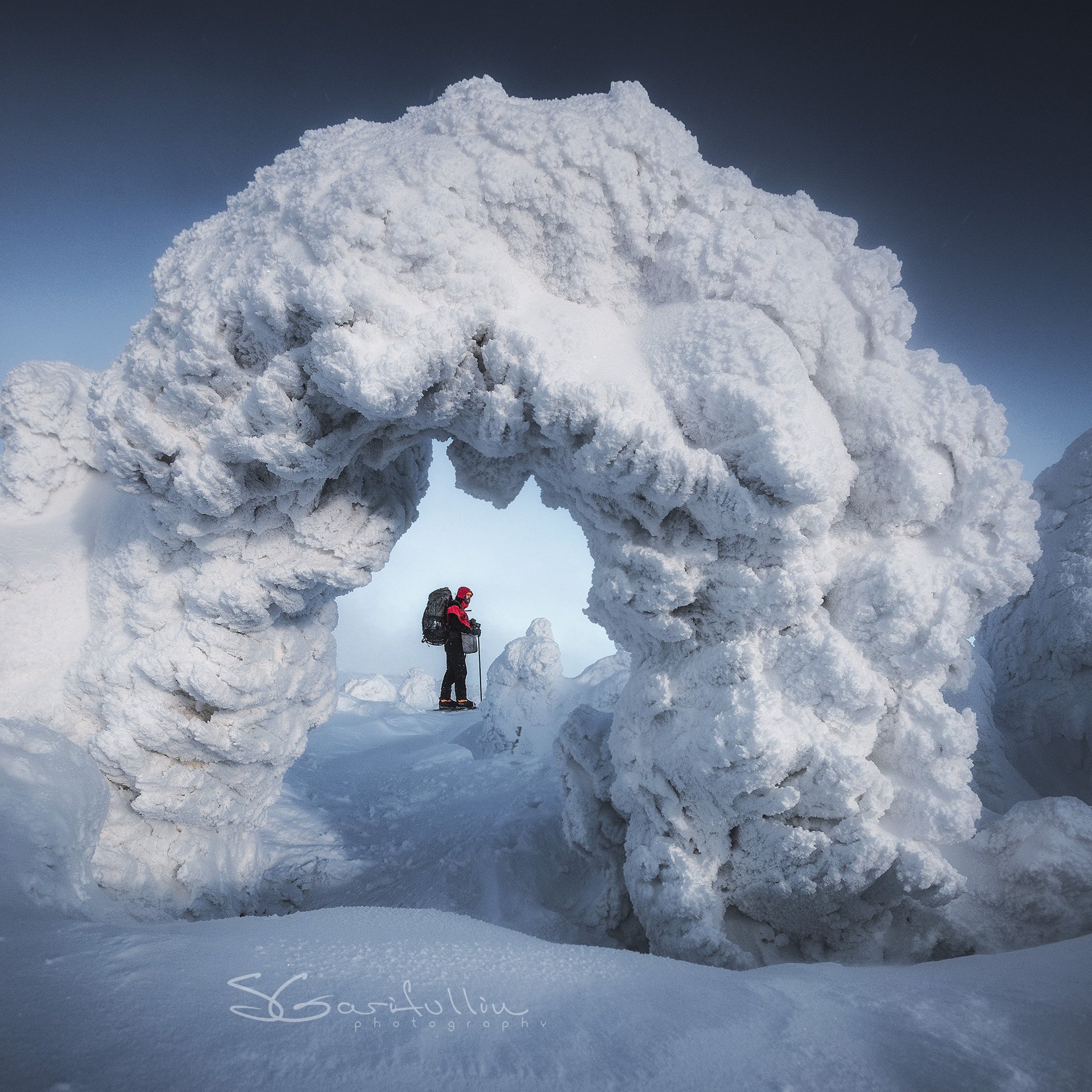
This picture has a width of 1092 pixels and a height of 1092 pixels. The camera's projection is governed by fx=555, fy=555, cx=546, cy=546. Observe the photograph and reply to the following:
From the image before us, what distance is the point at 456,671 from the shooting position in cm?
964

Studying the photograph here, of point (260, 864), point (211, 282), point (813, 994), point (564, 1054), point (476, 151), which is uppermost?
point (476, 151)

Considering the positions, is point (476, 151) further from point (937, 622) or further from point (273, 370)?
point (937, 622)

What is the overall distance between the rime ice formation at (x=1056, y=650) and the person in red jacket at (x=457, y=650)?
656cm

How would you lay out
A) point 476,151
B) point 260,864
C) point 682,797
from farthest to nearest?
point 260,864 → point 682,797 → point 476,151

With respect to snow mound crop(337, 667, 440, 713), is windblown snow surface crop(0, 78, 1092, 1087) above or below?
above

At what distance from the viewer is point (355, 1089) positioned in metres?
1.28

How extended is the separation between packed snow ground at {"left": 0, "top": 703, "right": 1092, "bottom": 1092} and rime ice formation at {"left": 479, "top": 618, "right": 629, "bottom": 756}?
595cm

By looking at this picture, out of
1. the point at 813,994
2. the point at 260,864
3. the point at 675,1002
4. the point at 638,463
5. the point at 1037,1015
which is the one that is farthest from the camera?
the point at 260,864

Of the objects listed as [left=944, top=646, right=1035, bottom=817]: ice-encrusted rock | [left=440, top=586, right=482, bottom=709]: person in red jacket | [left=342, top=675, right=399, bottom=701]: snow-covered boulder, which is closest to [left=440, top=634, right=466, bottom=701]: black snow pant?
[left=440, top=586, right=482, bottom=709]: person in red jacket

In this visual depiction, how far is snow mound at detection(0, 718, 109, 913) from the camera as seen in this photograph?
7.10 feet

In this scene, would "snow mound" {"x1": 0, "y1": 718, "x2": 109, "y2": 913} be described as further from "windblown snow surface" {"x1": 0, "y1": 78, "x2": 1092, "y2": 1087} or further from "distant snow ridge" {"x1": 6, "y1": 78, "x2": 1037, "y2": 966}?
"distant snow ridge" {"x1": 6, "y1": 78, "x2": 1037, "y2": 966}

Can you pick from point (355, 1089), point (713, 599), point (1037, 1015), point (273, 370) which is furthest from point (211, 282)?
point (1037, 1015)

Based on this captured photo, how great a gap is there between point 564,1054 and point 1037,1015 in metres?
1.54

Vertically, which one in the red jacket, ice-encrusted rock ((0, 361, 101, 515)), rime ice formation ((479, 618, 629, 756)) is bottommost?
rime ice formation ((479, 618, 629, 756))
